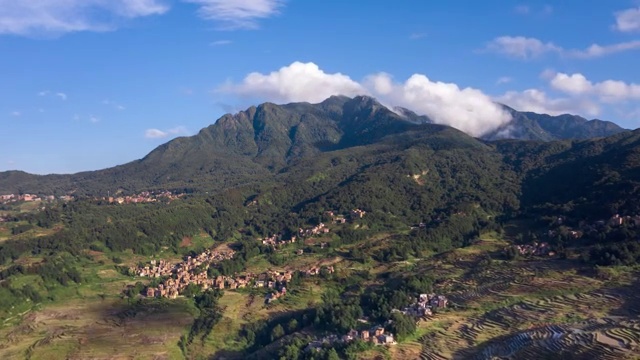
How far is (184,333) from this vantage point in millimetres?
57625

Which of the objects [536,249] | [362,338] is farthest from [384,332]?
[536,249]

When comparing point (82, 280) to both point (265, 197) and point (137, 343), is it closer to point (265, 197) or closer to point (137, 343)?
point (137, 343)

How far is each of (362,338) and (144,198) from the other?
10969 centimetres

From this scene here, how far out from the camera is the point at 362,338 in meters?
44.0

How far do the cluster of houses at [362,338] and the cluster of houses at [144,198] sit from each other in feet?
317

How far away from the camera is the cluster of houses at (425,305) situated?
1913 inches

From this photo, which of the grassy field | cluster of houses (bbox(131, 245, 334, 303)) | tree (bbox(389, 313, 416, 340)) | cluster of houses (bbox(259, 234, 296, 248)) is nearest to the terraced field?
the grassy field

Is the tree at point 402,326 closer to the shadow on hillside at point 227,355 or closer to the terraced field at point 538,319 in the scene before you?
the terraced field at point 538,319

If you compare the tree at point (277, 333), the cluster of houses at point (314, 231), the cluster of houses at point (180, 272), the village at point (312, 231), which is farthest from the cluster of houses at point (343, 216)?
the tree at point (277, 333)

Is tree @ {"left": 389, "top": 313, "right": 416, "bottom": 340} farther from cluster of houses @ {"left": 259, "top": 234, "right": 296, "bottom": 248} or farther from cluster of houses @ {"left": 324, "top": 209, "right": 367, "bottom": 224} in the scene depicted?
cluster of houses @ {"left": 324, "top": 209, "right": 367, "bottom": 224}

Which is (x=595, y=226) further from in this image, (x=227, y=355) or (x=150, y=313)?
(x=150, y=313)

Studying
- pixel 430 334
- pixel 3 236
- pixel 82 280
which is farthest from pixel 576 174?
pixel 3 236

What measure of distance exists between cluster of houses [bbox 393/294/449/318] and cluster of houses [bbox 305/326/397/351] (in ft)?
14.7

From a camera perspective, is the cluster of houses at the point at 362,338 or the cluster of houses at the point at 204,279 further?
the cluster of houses at the point at 204,279
